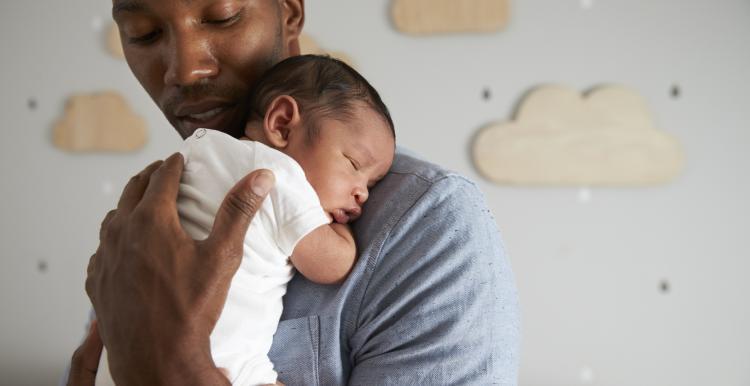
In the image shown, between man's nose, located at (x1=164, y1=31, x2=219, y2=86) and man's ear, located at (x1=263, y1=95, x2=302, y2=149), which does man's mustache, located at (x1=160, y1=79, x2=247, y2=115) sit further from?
man's ear, located at (x1=263, y1=95, x2=302, y2=149)

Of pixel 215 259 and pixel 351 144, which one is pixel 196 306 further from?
pixel 351 144

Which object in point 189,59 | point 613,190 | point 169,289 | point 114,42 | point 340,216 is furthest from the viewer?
point 114,42

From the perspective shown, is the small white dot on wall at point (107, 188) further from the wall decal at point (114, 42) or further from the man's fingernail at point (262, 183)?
the man's fingernail at point (262, 183)

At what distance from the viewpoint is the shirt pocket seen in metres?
0.72

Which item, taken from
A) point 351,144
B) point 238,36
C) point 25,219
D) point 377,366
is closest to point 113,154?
point 25,219

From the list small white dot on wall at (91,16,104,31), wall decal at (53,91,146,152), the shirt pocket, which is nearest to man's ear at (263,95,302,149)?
the shirt pocket

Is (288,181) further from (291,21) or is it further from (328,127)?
(291,21)

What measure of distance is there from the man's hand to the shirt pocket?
0.09 meters

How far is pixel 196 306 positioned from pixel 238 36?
428 mm

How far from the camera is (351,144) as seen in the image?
0.82 m

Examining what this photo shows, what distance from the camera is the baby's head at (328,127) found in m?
0.80

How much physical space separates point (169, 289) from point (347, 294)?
0.60 feet

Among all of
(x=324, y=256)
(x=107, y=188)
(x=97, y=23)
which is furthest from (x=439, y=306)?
(x=97, y=23)

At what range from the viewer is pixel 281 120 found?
0.83 meters
